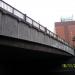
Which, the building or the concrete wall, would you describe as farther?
the building

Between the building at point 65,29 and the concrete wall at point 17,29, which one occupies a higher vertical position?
A: the building at point 65,29

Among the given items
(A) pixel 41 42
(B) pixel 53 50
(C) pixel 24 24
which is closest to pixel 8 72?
(B) pixel 53 50

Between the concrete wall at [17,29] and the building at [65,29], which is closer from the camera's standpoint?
the concrete wall at [17,29]

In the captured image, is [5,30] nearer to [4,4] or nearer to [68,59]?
[4,4]

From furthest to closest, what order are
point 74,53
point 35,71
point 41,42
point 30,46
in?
point 74,53, point 35,71, point 41,42, point 30,46

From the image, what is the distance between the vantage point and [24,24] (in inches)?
810

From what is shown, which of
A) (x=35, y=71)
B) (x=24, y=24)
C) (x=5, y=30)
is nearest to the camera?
(x=5, y=30)

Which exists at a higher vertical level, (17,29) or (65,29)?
(65,29)

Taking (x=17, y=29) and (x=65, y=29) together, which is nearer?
(x=17, y=29)

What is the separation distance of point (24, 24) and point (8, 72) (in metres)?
20.1

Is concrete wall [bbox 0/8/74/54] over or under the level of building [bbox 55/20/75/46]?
under

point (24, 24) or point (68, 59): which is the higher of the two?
point (24, 24)

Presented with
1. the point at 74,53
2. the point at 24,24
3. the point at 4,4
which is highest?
the point at 4,4

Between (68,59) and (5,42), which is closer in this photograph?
(5,42)
